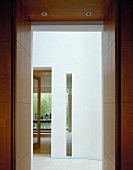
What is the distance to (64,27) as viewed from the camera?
14.0ft

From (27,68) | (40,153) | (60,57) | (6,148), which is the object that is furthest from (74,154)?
(6,148)

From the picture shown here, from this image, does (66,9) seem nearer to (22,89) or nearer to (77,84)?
(22,89)

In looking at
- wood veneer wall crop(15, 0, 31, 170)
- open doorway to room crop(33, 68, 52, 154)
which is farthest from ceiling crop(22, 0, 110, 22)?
open doorway to room crop(33, 68, 52, 154)

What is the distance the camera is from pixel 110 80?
3604 millimetres

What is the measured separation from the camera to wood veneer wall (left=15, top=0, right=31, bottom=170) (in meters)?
3.32

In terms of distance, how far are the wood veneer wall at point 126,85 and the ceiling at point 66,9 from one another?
0.39m

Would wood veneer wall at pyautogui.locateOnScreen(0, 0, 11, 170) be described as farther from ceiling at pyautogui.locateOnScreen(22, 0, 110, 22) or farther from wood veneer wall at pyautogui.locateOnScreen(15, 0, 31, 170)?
ceiling at pyautogui.locateOnScreen(22, 0, 110, 22)

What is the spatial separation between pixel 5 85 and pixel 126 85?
1.36m

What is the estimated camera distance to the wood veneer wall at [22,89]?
3.32 meters

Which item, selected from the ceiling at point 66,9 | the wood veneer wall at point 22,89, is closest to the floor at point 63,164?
the wood veneer wall at point 22,89

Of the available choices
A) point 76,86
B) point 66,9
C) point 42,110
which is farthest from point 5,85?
point 42,110

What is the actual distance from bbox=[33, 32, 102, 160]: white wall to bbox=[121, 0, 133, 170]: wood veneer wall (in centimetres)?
439

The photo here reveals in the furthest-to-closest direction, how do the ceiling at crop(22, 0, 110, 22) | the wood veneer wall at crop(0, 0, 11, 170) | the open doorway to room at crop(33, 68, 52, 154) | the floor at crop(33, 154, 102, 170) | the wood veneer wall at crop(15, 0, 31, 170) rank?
the open doorway to room at crop(33, 68, 52, 154) < the floor at crop(33, 154, 102, 170) < the ceiling at crop(22, 0, 110, 22) < the wood veneer wall at crop(15, 0, 31, 170) < the wood veneer wall at crop(0, 0, 11, 170)

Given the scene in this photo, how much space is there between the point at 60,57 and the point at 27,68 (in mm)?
3786
